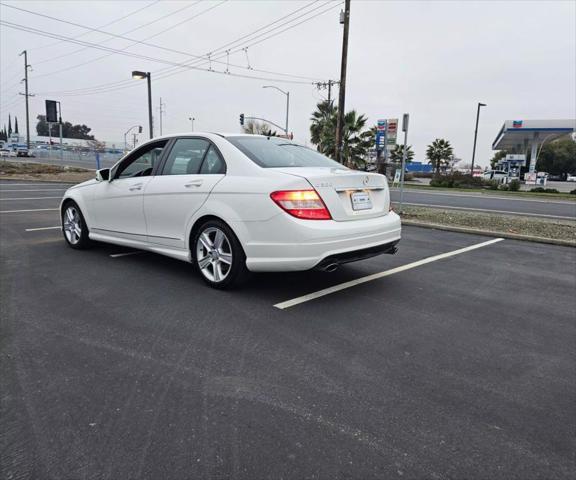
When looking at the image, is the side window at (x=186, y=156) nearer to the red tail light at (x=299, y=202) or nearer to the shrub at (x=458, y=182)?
the red tail light at (x=299, y=202)

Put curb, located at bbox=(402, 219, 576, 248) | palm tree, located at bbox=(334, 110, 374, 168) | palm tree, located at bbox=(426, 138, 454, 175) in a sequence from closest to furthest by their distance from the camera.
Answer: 1. curb, located at bbox=(402, 219, 576, 248)
2. palm tree, located at bbox=(334, 110, 374, 168)
3. palm tree, located at bbox=(426, 138, 454, 175)

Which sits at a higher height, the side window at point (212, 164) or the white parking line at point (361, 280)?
the side window at point (212, 164)

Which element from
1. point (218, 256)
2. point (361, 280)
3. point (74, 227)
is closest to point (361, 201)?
point (361, 280)

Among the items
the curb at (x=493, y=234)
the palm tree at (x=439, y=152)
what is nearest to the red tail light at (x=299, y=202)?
the curb at (x=493, y=234)

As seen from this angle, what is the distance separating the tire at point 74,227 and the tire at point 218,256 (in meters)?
2.46

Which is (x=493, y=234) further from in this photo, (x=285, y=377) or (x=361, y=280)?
(x=285, y=377)

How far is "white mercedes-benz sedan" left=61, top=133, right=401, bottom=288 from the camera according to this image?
407 centimetres

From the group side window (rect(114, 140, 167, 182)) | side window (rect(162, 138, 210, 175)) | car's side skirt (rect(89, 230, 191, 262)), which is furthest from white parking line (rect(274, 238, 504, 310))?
side window (rect(114, 140, 167, 182))

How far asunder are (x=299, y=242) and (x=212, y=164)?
1.43 meters

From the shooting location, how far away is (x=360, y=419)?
7.98 ft

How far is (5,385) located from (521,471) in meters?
2.87

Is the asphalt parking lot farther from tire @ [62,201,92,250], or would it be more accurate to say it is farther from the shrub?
the shrub

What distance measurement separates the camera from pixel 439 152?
199ft

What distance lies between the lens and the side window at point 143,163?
215 inches
